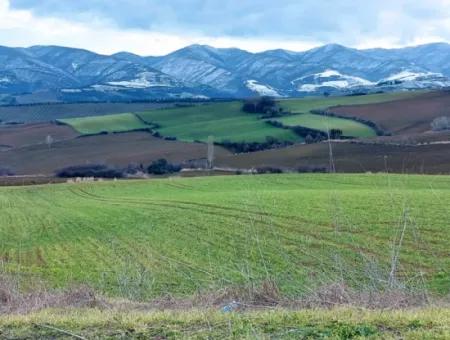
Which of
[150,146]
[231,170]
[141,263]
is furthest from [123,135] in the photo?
[141,263]

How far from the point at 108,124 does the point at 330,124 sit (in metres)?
48.5

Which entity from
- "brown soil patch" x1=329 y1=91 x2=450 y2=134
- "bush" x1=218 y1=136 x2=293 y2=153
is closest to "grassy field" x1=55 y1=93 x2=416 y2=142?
"bush" x1=218 y1=136 x2=293 y2=153

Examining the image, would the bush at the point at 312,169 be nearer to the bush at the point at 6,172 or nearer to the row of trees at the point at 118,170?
the row of trees at the point at 118,170

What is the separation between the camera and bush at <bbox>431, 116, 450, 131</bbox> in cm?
7759

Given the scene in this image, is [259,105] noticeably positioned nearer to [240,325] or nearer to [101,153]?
[101,153]

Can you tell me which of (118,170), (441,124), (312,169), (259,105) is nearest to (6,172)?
(118,170)

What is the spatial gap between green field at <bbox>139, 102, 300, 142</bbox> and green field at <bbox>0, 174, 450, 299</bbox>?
142 ft

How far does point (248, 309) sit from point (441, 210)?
68.9ft

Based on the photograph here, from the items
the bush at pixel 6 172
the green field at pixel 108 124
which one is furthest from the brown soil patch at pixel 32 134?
the bush at pixel 6 172

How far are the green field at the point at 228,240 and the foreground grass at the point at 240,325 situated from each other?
1922mm

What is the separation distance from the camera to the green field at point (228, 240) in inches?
595

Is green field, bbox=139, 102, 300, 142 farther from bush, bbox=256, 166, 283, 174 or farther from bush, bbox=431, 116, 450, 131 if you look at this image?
bush, bbox=256, 166, 283, 174

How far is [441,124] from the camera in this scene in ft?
257

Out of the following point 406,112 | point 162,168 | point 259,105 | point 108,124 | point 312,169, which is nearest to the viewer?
point 312,169
